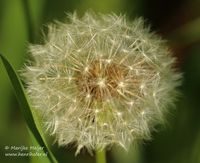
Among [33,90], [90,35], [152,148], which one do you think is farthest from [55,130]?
[152,148]

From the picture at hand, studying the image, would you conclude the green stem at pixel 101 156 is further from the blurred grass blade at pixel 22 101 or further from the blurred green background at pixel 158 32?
the blurred green background at pixel 158 32

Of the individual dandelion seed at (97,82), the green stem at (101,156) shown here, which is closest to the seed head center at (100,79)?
the individual dandelion seed at (97,82)

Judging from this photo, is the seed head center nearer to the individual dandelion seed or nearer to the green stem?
the individual dandelion seed

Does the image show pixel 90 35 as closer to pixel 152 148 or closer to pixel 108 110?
pixel 108 110

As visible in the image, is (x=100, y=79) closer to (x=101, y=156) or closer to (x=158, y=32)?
(x=101, y=156)

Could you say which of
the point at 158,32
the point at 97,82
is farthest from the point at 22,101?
the point at 158,32

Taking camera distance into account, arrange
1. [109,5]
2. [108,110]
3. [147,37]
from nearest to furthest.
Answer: [108,110] → [147,37] → [109,5]

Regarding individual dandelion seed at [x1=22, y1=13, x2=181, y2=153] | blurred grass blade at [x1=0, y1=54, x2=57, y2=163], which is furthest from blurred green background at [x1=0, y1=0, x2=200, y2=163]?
blurred grass blade at [x1=0, y1=54, x2=57, y2=163]
